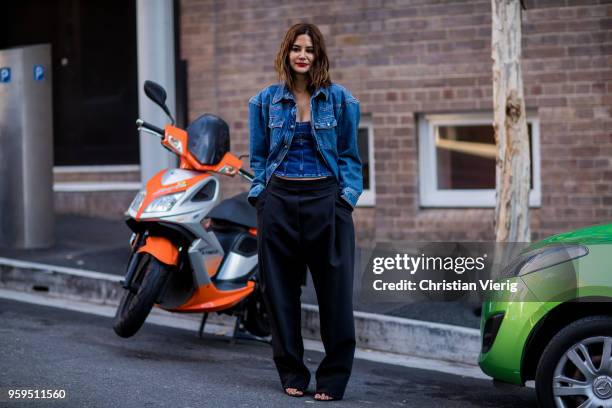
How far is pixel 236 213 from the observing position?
7699 millimetres

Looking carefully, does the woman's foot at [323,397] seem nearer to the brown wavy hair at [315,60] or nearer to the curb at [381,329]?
the brown wavy hair at [315,60]

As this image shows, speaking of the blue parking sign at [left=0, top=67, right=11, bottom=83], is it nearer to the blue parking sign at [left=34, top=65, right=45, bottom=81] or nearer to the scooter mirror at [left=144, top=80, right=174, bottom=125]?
the blue parking sign at [left=34, top=65, right=45, bottom=81]

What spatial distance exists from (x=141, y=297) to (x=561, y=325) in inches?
101

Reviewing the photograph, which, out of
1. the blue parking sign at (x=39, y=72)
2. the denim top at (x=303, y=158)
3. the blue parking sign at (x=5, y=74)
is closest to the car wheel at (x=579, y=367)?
the denim top at (x=303, y=158)

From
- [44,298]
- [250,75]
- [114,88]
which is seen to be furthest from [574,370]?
[114,88]

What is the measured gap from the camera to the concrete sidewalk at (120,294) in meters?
7.52

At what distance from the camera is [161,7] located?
9.61m

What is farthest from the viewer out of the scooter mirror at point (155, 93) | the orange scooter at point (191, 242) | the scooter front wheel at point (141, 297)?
the scooter mirror at point (155, 93)

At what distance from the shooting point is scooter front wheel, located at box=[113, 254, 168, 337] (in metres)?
6.69

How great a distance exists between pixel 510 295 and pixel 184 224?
7.66ft

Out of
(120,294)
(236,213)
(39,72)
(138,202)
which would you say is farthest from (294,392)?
(39,72)

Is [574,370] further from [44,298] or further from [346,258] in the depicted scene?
[44,298]

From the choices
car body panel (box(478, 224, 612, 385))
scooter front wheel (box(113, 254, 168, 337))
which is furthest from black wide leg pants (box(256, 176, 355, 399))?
scooter front wheel (box(113, 254, 168, 337))

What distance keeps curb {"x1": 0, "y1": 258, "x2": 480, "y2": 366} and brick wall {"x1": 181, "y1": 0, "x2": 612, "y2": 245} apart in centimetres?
316
